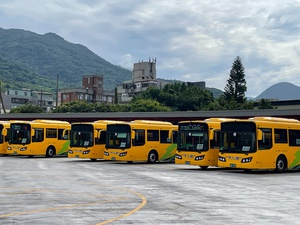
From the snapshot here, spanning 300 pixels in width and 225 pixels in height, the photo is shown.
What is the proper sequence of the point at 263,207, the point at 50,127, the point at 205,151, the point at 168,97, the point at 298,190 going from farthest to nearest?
the point at 168,97 → the point at 50,127 → the point at 205,151 → the point at 298,190 → the point at 263,207

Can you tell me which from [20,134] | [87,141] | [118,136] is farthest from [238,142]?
[20,134]

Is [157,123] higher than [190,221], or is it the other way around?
[157,123]

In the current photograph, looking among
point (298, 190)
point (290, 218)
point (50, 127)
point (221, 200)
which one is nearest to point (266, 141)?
point (298, 190)

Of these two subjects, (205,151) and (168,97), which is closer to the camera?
(205,151)

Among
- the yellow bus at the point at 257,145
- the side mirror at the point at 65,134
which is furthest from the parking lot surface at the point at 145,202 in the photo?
the side mirror at the point at 65,134

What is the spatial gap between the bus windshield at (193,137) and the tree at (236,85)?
7448cm

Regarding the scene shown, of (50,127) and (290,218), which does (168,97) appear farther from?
(290,218)

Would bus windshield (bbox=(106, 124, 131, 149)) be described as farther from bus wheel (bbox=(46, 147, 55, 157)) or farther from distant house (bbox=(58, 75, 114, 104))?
distant house (bbox=(58, 75, 114, 104))

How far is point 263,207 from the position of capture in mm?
12242

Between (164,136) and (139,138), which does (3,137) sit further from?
(164,136)

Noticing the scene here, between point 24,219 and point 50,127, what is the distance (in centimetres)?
3087

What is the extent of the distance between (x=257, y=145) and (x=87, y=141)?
14.8 metres

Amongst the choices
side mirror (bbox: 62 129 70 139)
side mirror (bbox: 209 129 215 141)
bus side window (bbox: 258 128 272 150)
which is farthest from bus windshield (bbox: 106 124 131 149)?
bus side window (bbox: 258 128 272 150)

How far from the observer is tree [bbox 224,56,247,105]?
103 metres
